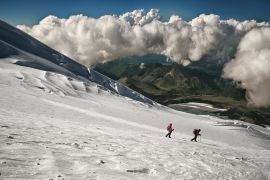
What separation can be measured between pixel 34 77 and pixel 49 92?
449 inches

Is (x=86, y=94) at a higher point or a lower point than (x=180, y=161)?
higher

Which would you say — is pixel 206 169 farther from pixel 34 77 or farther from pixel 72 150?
pixel 34 77

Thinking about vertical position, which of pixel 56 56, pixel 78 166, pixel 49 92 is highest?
pixel 56 56

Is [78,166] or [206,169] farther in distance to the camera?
[206,169]

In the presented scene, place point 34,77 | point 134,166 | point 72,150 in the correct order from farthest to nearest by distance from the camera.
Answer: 1. point 34,77
2. point 72,150
3. point 134,166

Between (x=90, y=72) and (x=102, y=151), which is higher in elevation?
(x=90, y=72)

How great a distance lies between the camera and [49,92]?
201 ft

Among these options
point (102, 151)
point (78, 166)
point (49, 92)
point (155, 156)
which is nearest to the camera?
point (78, 166)

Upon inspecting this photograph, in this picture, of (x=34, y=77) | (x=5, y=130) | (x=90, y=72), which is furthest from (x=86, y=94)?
(x=5, y=130)

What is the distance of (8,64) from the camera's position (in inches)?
3209

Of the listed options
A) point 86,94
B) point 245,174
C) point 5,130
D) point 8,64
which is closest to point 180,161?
point 245,174

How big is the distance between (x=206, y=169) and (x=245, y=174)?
7.15 feet

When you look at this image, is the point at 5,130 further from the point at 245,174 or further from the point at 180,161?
the point at 245,174

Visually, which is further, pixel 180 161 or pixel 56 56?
pixel 56 56
